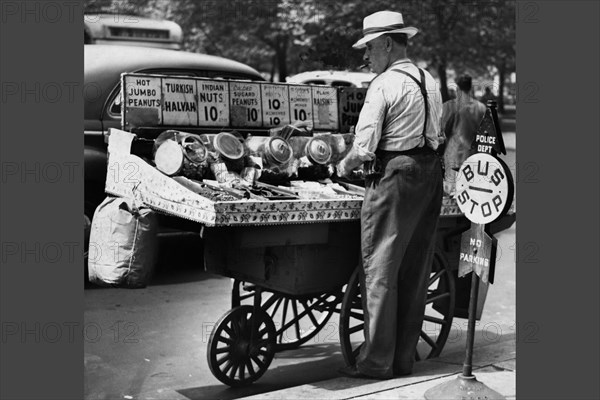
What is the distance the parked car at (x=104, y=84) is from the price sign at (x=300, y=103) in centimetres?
251

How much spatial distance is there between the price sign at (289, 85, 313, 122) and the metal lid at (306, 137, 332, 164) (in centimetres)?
49

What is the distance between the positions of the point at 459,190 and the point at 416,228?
1.83 feet

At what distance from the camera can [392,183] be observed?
5.28 meters

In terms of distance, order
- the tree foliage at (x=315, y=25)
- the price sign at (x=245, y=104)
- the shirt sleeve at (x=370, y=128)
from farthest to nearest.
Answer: the tree foliage at (x=315, y=25) → the price sign at (x=245, y=104) → the shirt sleeve at (x=370, y=128)

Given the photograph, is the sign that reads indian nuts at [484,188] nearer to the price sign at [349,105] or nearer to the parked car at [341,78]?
the price sign at [349,105]

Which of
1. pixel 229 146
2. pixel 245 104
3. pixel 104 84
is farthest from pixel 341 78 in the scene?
pixel 229 146

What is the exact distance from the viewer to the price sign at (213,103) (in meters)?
6.15

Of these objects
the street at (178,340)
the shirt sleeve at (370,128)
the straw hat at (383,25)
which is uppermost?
the straw hat at (383,25)

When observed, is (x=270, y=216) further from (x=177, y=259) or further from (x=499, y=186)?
(x=177, y=259)

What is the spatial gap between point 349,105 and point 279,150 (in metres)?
1.19

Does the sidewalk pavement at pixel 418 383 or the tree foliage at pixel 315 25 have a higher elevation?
the tree foliage at pixel 315 25

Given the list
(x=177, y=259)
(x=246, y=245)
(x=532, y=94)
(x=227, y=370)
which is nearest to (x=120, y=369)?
(x=227, y=370)

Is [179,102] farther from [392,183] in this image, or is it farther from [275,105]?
[392,183]

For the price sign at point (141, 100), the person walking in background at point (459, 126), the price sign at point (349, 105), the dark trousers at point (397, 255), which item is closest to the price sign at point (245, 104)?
the price sign at point (141, 100)
